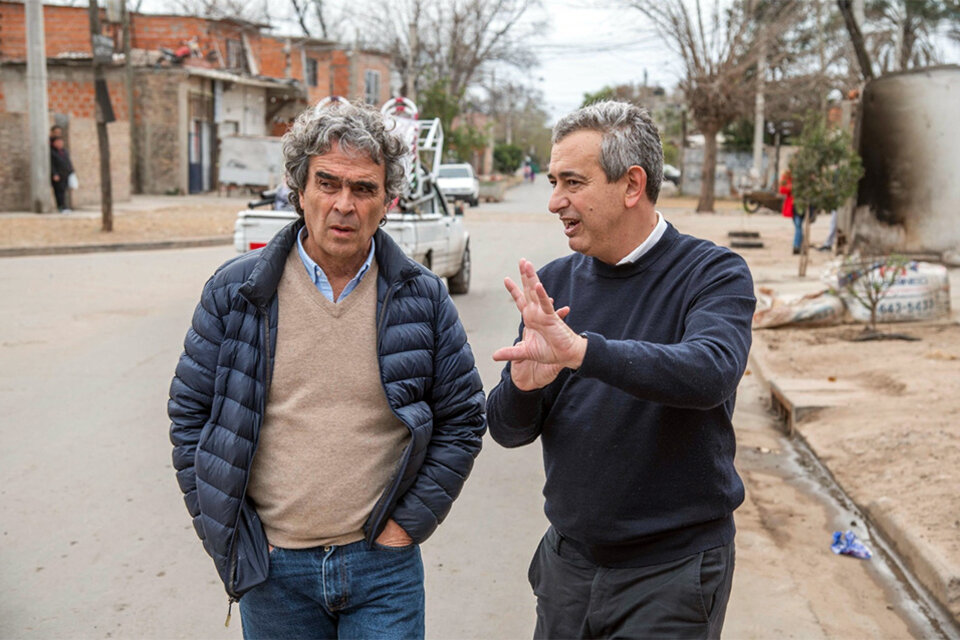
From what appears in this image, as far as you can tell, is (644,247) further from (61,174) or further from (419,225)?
(61,174)

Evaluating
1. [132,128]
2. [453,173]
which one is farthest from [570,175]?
[132,128]

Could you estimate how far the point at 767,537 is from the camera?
5.53 meters

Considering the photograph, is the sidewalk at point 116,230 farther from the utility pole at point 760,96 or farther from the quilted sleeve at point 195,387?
the utility pole at point 760,96

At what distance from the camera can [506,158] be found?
86.0 metres

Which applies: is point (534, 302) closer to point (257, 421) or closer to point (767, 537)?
point (257, 421)

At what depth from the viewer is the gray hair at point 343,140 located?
2664 mm

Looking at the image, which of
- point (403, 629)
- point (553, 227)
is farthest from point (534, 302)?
point (553, 227)

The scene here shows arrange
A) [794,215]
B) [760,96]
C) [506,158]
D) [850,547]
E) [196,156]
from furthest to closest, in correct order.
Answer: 1. [506,158]
2. [760,96]
3. [196,156]
4. [794,215]
5. [850,547]

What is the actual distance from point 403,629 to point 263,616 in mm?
361

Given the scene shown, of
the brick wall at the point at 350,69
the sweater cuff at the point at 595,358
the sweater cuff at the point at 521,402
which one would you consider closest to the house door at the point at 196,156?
the brick wall at the point at 350,69

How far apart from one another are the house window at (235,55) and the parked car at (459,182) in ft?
40.7

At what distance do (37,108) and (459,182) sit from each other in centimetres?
1852

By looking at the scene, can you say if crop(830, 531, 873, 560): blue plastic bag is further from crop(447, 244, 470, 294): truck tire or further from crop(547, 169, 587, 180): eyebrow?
crop(447, 244, 470, 294): truck tire

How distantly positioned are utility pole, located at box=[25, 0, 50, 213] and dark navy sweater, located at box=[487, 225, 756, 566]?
22784mm
